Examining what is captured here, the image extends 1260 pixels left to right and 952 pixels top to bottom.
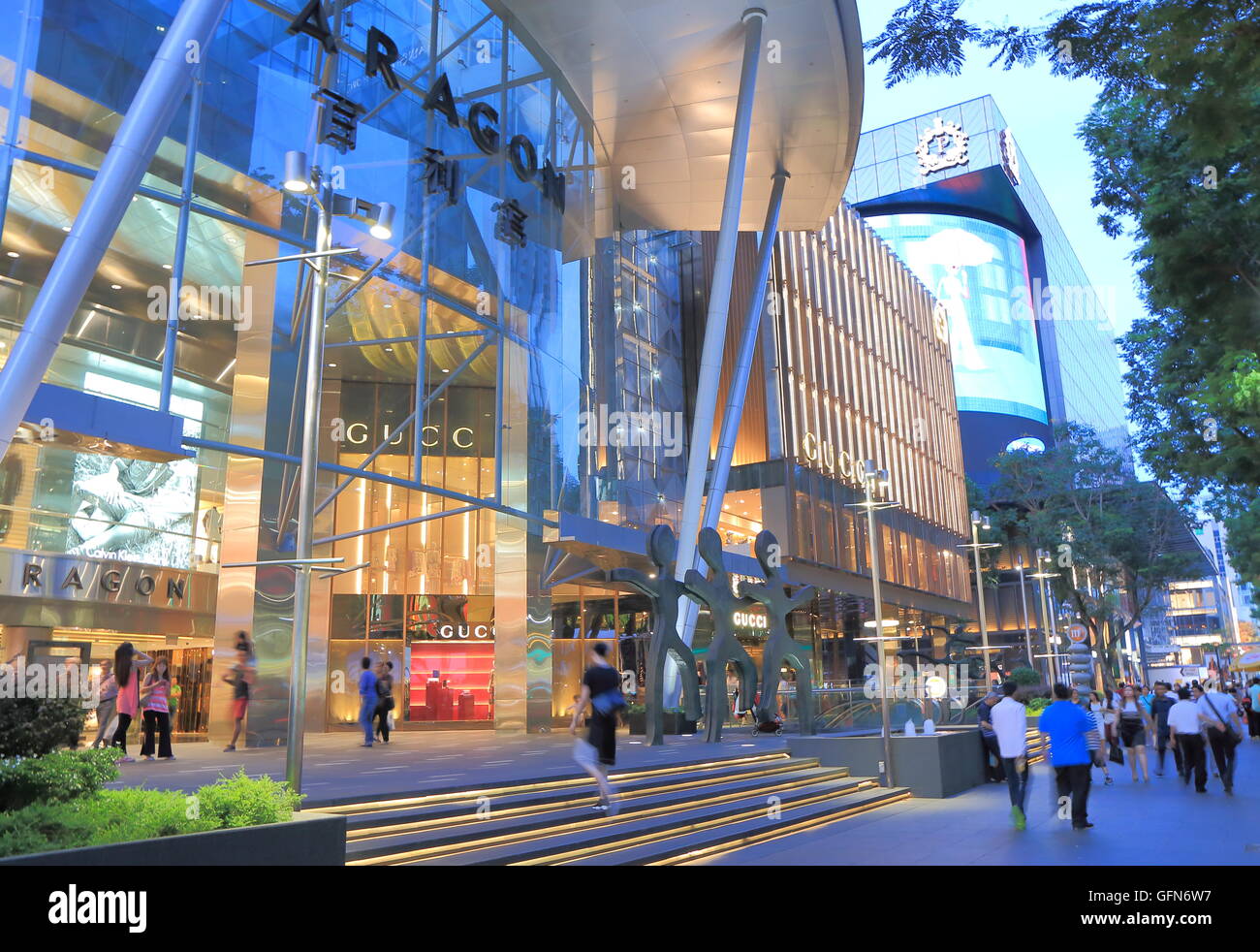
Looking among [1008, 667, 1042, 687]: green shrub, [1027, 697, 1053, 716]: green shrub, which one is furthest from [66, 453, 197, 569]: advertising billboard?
[1008, 667, 1042, 687]: green shrub

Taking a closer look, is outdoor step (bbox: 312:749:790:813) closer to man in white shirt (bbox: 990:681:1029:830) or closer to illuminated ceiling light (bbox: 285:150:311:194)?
man in white shirt (bbox: 990:681:1029:830)

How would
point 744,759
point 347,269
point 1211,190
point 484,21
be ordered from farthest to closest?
point 484,21 → point 347,269 → point 744,759 → point 1211,190

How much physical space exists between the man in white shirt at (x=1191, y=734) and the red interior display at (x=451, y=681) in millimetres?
17781

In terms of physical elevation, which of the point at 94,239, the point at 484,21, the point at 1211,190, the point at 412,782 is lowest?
the point at 412,782

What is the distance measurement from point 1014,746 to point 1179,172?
29.1ft

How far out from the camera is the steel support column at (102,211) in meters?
10.7

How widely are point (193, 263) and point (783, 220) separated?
799 inches

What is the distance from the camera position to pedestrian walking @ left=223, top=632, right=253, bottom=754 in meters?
16.5

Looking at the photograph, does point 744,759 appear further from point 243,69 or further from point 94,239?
point 243,69

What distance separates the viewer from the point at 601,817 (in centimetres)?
1073

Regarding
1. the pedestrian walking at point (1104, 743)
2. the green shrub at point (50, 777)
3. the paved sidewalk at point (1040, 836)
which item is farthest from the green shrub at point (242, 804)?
the pedestrian walking at point (1104, 743)

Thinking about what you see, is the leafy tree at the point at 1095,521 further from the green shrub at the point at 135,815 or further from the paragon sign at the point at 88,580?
the green shrub at the point at 135,815

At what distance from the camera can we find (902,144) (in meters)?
92.7
